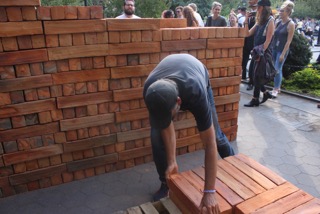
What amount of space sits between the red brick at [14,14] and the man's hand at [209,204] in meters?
2.19

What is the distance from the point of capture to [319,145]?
402 centimetres

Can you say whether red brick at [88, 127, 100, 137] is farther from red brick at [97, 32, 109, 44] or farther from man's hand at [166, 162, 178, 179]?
man's hand at [166, 162, 178, 179]

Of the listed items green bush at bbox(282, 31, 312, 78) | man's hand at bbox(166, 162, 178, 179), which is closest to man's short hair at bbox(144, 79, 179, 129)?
man's hand at bbox(166, 162, 178, 179)

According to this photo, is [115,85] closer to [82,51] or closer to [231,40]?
[82,51]

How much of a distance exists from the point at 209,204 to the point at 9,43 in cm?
220

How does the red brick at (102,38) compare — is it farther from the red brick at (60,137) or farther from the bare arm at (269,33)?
the bare arm at (269,33)

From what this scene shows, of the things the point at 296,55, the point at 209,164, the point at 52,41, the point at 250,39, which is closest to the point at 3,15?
the point at 52,41

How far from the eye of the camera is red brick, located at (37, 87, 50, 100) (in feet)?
9.30

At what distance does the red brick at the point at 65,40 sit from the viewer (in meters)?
2.77

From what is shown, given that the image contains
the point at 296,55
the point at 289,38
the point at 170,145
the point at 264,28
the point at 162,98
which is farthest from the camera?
the point at 296,55

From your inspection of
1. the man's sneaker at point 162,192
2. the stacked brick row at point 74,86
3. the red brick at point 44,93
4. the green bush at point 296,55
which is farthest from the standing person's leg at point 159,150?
the green bush at point 296,55

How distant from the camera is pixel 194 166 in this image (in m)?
3.52

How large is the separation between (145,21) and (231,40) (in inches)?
47.9

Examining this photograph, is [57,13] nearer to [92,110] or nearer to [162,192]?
[92,110]
